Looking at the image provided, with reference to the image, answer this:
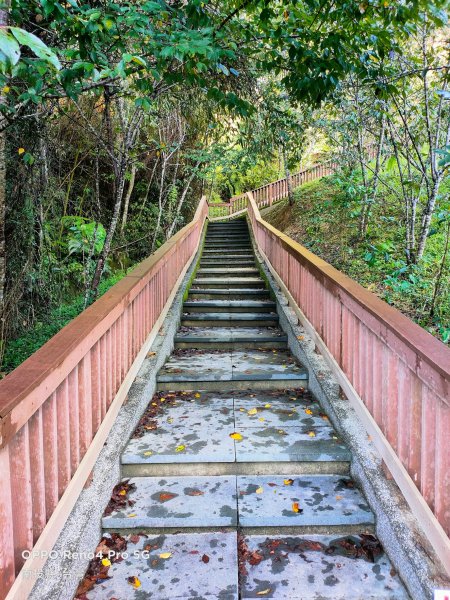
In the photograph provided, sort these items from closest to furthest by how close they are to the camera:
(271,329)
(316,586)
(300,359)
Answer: (316,586), (300,359), (271,329)

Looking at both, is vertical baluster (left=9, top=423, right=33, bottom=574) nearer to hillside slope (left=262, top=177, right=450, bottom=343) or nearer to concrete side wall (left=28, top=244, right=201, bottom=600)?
concrete side wall (left=28, top=244, right=201, bottom=600)

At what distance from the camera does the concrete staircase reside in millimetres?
2047

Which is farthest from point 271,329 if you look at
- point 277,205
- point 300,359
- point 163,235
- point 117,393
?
point 277,205

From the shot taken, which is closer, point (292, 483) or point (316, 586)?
point (316, 586)

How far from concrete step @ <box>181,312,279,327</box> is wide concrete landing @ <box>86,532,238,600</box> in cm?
394

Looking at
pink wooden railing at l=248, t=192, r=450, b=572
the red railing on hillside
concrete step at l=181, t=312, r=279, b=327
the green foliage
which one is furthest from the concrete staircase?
the red railing on hillside

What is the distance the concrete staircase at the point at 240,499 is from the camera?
6.72 ft

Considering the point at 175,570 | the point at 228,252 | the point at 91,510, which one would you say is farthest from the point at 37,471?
the point at 228,252

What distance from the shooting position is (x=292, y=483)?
9.16 ft

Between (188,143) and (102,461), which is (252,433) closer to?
(102,461)

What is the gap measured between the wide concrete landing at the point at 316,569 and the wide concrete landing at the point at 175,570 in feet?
0.30

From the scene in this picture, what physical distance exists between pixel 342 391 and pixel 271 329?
104 inches

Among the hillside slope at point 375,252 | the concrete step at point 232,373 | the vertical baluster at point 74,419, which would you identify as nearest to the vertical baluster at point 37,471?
the vertical baluster at point 74,419

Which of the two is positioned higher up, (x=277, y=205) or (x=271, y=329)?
(x=277, y=205)
